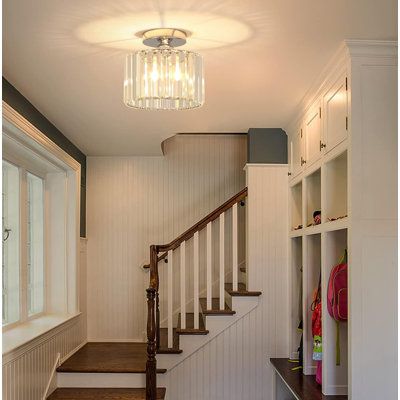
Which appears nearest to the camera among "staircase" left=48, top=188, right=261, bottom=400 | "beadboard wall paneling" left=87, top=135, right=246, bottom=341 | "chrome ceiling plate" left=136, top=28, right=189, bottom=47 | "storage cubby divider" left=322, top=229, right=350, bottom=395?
"chrome ceiling plate" left=136, top=28, right=189, bottom=47

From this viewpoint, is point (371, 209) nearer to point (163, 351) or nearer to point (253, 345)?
point (253, 345)

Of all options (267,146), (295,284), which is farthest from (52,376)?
(267,146)

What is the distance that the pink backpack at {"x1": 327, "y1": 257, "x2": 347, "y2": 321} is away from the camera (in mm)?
3816

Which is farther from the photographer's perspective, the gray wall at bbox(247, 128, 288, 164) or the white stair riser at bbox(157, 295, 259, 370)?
the gray wall at bbox(247, 128, 288, 164)

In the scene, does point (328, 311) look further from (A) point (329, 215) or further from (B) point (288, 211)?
(B) point (288, 211)

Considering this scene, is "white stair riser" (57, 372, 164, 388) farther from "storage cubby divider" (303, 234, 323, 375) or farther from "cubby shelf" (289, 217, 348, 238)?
"cubby shelf" (289, 217, 348, 238)

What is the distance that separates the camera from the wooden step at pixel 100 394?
4.96 m

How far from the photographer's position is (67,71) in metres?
3.66

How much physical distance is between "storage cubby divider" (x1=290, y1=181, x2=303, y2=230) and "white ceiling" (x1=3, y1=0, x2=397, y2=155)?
0.74 m

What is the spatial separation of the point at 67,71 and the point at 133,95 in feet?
3.15

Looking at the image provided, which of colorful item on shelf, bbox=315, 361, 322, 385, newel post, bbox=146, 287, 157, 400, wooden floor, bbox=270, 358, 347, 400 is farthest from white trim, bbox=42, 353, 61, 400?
colorful item on shelf, bbox=315, 361, 322, 385

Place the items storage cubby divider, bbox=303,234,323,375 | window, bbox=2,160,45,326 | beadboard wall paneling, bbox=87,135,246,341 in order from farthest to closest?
beadboard wall paneling, bbox=87,135,246,341 < window, bbox=2,160,45,326 < storage cubby divider, bbox=303,234,323,375

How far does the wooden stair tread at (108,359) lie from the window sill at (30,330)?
386 millimetres

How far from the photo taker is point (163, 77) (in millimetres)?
2836
